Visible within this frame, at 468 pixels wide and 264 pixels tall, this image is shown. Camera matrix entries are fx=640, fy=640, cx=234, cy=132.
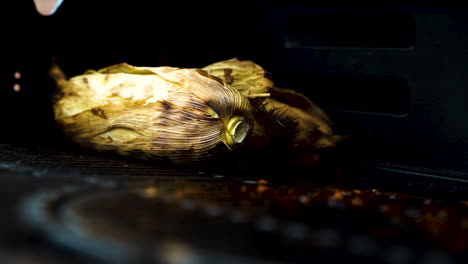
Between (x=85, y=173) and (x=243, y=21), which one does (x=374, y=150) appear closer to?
(x=243, y=21)

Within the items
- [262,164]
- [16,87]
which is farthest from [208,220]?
[16,87]

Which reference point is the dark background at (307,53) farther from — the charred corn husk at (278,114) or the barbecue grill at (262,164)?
the charred corn husk at (278,114)

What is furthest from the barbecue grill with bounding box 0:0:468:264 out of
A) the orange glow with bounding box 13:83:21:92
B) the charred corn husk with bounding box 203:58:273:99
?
the charred corn husk with bounding box 203:58:273:99

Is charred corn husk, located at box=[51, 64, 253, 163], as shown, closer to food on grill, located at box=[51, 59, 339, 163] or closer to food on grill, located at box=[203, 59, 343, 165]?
food on grill, located at box=[51, 59, 339, 163]

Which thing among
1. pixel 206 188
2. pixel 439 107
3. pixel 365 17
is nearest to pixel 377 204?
pixel 206 188

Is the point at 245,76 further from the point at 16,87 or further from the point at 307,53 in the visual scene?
the point at 16,87

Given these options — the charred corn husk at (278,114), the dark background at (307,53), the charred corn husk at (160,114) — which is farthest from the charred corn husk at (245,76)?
the dark background at (307,53)
